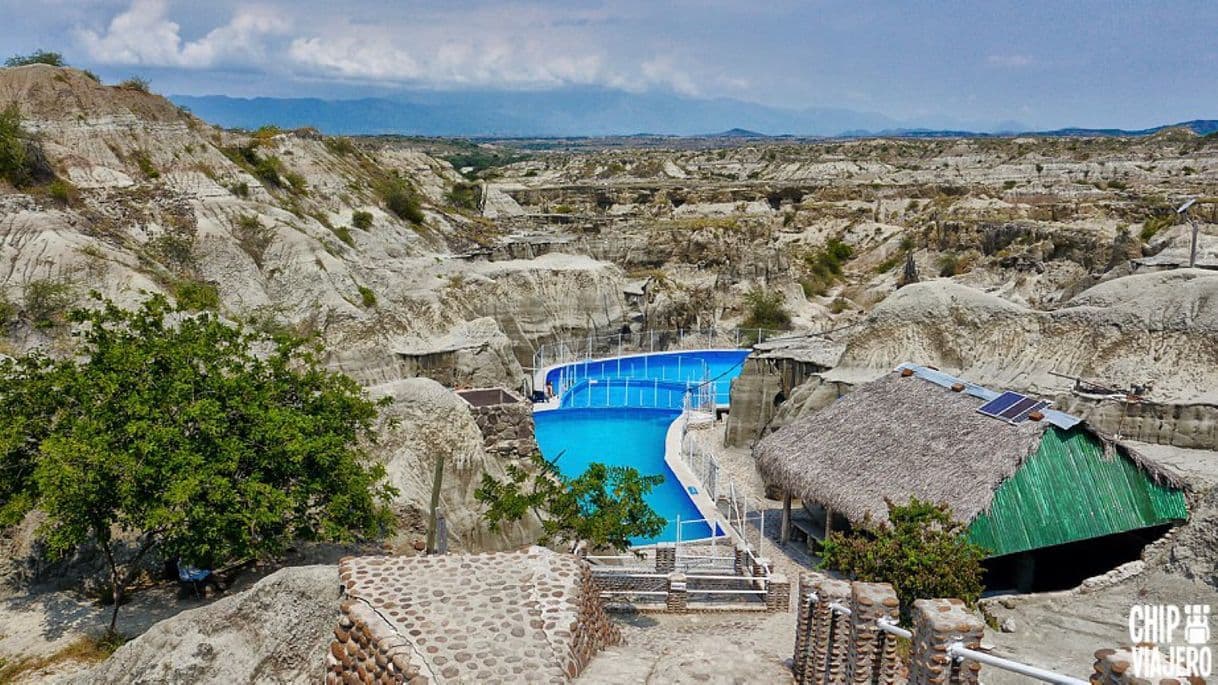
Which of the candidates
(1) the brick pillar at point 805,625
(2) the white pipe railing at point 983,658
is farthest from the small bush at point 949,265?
(2) the white pipe railing at point 983,658

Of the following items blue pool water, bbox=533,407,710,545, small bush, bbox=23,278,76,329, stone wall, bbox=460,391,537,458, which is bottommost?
blue pool water, bbox=533,407,710,545

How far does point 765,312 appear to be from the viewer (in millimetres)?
43094

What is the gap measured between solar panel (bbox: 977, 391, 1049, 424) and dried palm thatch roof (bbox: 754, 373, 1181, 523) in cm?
17

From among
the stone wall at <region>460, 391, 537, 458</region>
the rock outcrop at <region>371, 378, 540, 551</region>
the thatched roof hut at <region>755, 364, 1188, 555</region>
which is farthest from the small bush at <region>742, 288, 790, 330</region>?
the rock outcrop at <region>371, 378, 540, 551</region>

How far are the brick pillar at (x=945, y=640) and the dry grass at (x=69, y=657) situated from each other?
11385 mm

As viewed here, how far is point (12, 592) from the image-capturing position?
1424 centimetres

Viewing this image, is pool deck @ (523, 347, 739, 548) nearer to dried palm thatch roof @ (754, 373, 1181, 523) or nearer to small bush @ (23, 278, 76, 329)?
dried palm thatch roof @ (754, 373, 1181, 523)

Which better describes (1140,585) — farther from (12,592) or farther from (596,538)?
(12,592)

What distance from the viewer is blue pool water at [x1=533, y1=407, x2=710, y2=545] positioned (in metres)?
24.0

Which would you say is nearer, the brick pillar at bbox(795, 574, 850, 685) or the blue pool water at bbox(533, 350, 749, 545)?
the brick pillar at bbox(795, 574, 850, 685)

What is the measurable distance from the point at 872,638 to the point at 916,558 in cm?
406

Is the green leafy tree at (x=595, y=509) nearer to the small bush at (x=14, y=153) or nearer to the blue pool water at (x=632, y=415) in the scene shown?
the blue pool water at (x=632, y=415)

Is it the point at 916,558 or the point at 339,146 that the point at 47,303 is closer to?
the point at 916,558

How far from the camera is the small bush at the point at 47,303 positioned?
21.2 meters
